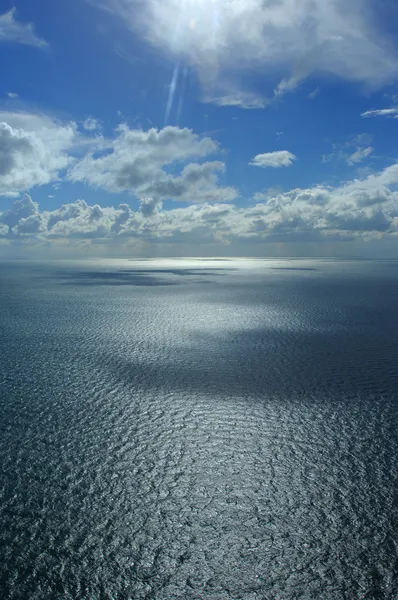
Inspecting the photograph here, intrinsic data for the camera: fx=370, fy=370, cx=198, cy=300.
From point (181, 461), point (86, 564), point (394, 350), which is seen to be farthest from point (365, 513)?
point (394, 350)

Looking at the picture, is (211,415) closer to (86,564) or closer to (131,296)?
(86,564)

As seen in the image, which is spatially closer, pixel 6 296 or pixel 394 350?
pixel 394 350

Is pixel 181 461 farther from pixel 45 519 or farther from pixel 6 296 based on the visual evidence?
pixel 6 296

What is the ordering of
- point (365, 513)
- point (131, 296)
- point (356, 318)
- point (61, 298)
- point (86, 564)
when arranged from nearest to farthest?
point (86, 564)
point (365, 513)
point (356, 318)
point (61, 298)
point (131, 296)

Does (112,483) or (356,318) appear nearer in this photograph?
(112,483)

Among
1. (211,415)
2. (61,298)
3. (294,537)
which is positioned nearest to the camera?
(294,537)

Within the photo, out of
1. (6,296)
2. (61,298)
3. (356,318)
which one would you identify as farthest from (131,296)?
(356,318)
